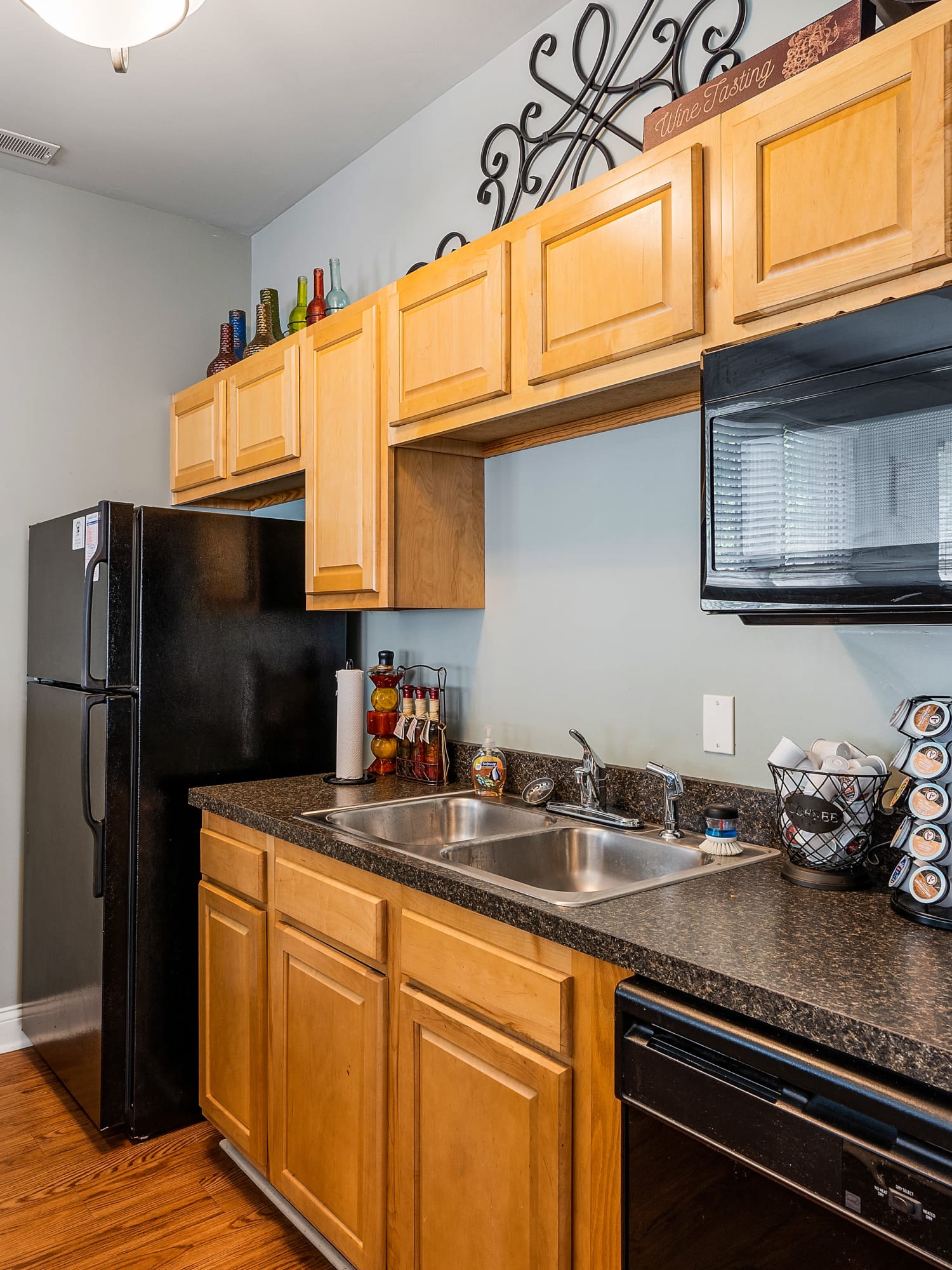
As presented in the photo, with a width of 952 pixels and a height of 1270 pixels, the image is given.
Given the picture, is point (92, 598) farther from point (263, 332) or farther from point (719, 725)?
point (719, 725)

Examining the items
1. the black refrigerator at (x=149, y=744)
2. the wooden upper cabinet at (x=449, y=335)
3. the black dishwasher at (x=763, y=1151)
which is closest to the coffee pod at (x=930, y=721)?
the black dishwasher at (x=763, y=1151)

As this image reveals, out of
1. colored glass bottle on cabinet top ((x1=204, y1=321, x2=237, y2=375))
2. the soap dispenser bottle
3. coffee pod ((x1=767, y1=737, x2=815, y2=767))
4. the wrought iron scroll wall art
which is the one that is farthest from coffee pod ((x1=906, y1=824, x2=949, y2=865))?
colored glass bottle on cabinet top ((x1=204, y1=321, x2=237, y2=375))

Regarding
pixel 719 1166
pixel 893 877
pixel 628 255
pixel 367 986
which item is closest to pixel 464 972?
pixel 367 986

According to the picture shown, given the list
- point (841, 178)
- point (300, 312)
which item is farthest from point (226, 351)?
point (841, 178)

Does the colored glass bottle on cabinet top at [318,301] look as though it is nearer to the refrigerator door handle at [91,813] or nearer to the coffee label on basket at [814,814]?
the refrigerator door handle at [91,813]

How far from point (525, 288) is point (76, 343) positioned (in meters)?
1.98

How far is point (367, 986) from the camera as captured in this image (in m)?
1.67

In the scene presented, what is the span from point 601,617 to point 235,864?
40.6 inches

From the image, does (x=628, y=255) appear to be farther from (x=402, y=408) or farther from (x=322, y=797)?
(x=322, y=797)

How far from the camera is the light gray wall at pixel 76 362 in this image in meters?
2.95

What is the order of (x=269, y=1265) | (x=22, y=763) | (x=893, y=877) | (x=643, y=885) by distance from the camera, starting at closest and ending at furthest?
(x=893, y=877), (x=643, y=885), (x=269, y=1265), (x=22, y=763)

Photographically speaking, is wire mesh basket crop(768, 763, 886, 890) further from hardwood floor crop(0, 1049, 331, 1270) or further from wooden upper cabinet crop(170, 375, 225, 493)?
wooden upper cabinet crop(170, 375, 225, 493)

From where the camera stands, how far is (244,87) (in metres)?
2.49

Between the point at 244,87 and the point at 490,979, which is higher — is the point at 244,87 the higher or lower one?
the higher one
